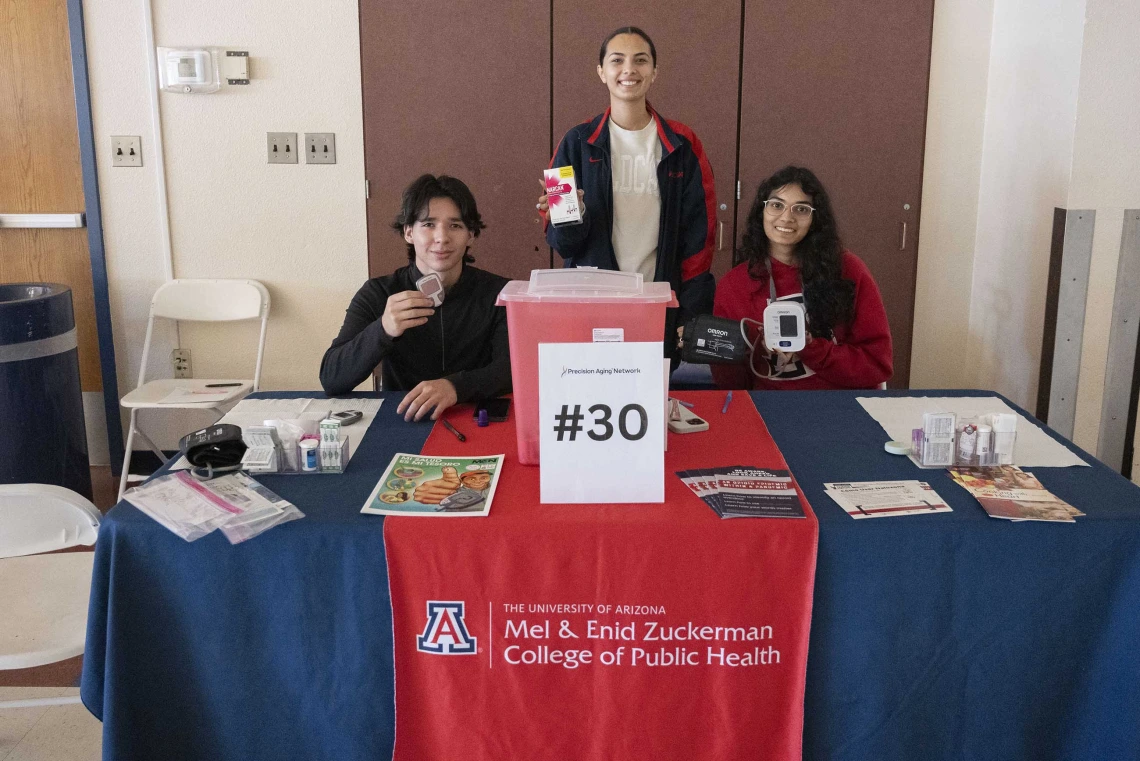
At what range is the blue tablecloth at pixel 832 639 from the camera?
61.7 inches

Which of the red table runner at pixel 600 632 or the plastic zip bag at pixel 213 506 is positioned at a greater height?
the plastic zip bag at pixel 213 506

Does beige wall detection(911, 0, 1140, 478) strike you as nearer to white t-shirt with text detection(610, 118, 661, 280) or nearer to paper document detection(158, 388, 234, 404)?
white t-shirt with text detection(610, 118, 661, 280)

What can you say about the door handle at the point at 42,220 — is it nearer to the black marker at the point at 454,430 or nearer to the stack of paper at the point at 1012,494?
the black marker at the point at 454,430

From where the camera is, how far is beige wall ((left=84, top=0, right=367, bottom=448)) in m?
3.52

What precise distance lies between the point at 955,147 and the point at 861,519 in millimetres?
2427

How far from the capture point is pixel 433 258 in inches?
93.4

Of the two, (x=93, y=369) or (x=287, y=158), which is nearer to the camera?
(x=287, y=158)

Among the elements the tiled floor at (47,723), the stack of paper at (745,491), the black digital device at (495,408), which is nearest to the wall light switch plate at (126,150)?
the tiled floor at (47,723)

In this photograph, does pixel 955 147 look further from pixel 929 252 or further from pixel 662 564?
pixel 662 564

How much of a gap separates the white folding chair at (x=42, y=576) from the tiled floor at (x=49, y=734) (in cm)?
33

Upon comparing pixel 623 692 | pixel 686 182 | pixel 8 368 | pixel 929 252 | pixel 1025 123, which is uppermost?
pixel 1025 123

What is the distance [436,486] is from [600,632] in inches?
15.0

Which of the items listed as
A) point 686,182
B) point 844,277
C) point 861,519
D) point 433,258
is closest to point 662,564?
point 861,519

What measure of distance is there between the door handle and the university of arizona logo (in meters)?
2.84
